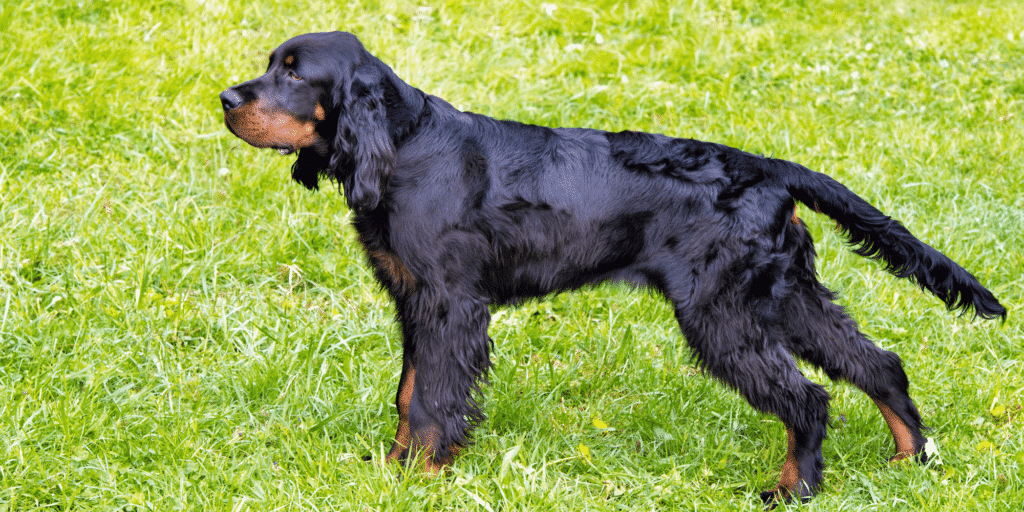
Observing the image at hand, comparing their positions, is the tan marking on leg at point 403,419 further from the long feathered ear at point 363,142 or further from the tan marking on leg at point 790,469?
the tan marking on leg at point 790,469

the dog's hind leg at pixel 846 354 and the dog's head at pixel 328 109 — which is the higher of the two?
the dog's head at pixel 328 109

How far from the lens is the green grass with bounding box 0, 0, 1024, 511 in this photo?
2.89 m

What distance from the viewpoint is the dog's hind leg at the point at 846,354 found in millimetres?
3027

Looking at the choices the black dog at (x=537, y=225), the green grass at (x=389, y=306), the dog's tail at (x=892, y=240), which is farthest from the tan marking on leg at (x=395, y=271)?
the dog's tail at (x=892, y=240)

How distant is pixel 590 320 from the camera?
3.88 m

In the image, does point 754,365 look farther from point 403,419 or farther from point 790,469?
point 403,419

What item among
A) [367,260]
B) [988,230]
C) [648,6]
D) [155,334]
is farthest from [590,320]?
[648,6]

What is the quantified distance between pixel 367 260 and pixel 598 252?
76cm


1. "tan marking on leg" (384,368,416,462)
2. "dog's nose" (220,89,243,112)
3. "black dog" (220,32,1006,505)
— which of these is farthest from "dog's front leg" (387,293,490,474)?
"dog's nose" (220,89,243,112)

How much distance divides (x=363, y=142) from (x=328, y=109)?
7.0 inches

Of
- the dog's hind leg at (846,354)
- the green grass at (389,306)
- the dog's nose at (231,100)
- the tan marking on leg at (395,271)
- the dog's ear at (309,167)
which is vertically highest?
the dog's nose at (231,100)

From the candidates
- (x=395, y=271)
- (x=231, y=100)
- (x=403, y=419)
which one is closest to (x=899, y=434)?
(x=403, y=419)

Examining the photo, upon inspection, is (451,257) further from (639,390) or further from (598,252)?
(639,390)

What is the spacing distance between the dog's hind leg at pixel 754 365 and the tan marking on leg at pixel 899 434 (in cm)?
35
